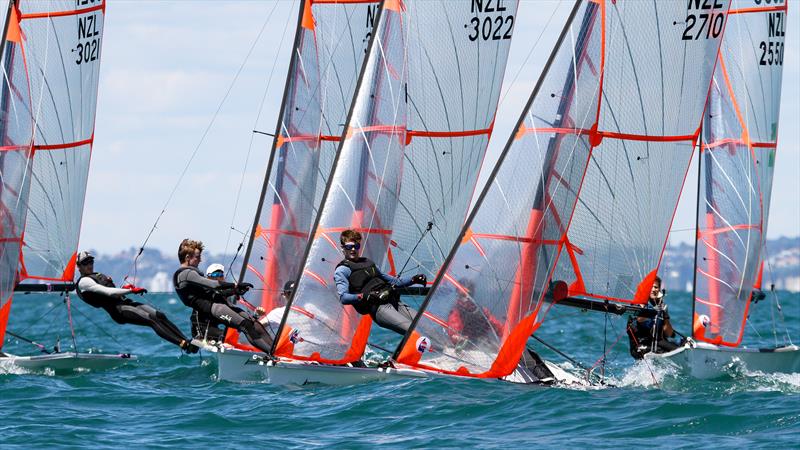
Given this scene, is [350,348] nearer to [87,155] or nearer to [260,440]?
[260,440]

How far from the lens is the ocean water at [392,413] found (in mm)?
10562

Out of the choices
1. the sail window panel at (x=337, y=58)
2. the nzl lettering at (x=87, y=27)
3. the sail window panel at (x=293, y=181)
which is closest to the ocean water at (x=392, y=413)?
the sail window panel at (x=293, y=181)

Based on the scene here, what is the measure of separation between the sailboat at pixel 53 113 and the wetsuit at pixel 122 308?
1973 mm

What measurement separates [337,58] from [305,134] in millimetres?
1042

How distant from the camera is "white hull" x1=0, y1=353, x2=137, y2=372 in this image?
15273mm

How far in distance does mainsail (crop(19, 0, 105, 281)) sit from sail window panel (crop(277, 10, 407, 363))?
4425mm

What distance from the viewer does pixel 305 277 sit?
13891 millimetres

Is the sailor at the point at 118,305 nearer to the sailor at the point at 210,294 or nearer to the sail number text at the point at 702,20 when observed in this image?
the sailor at the point at 210,294

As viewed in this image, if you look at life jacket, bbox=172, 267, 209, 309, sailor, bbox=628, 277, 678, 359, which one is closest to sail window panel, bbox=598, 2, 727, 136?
sailor, bbox=628, 277, 678, 359

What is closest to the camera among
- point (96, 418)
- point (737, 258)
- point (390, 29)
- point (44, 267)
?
point (96, 418)

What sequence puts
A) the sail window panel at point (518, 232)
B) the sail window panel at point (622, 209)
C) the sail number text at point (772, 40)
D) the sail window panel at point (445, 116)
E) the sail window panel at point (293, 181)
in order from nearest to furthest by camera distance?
1. the sail window panel at point (518, 232)
2. the sail window panel at point (622, 209)
3. the sail window panel at point (445, 116)
4. the sail window panel at point (293, 181)
5. the sail number text at point (772, 40)

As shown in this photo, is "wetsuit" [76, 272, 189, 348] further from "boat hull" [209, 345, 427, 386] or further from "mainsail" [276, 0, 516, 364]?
"mainsail" [276, 0, 516, 364]

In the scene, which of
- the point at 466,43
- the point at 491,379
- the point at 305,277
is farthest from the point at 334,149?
the point at 491,379

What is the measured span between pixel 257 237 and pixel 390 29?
12.7ft
